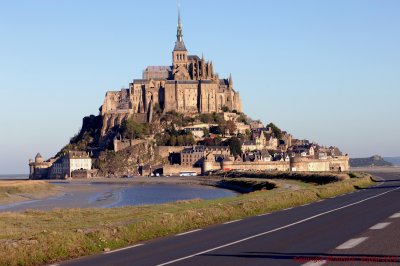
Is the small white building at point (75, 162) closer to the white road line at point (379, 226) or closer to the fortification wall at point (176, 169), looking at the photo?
the fortification wall at point (176, 169)

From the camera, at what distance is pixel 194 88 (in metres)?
185

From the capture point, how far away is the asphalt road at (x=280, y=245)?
40.8 feet

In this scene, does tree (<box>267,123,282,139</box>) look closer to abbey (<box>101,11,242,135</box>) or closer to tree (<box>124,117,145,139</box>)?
abbey (<box>101,11,242,135</box>)

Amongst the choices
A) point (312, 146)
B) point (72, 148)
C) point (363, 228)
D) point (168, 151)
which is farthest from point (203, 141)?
point (363, 228)

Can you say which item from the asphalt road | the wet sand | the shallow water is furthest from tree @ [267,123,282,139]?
the asphalt road

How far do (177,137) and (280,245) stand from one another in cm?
15901

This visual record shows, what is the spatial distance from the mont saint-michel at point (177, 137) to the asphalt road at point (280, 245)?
5209 inches

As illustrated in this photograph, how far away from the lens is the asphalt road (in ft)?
40.8

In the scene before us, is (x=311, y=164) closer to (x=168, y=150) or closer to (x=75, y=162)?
(x=168, y=150)

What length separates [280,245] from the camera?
14664 mm

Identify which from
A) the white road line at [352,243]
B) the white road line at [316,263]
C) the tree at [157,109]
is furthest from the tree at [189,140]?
the white road line at [316,263]

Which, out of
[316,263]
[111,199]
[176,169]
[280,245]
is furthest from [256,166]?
[316,263]

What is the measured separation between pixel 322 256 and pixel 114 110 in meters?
178

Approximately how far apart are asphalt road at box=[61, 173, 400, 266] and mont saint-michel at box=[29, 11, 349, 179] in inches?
5209
